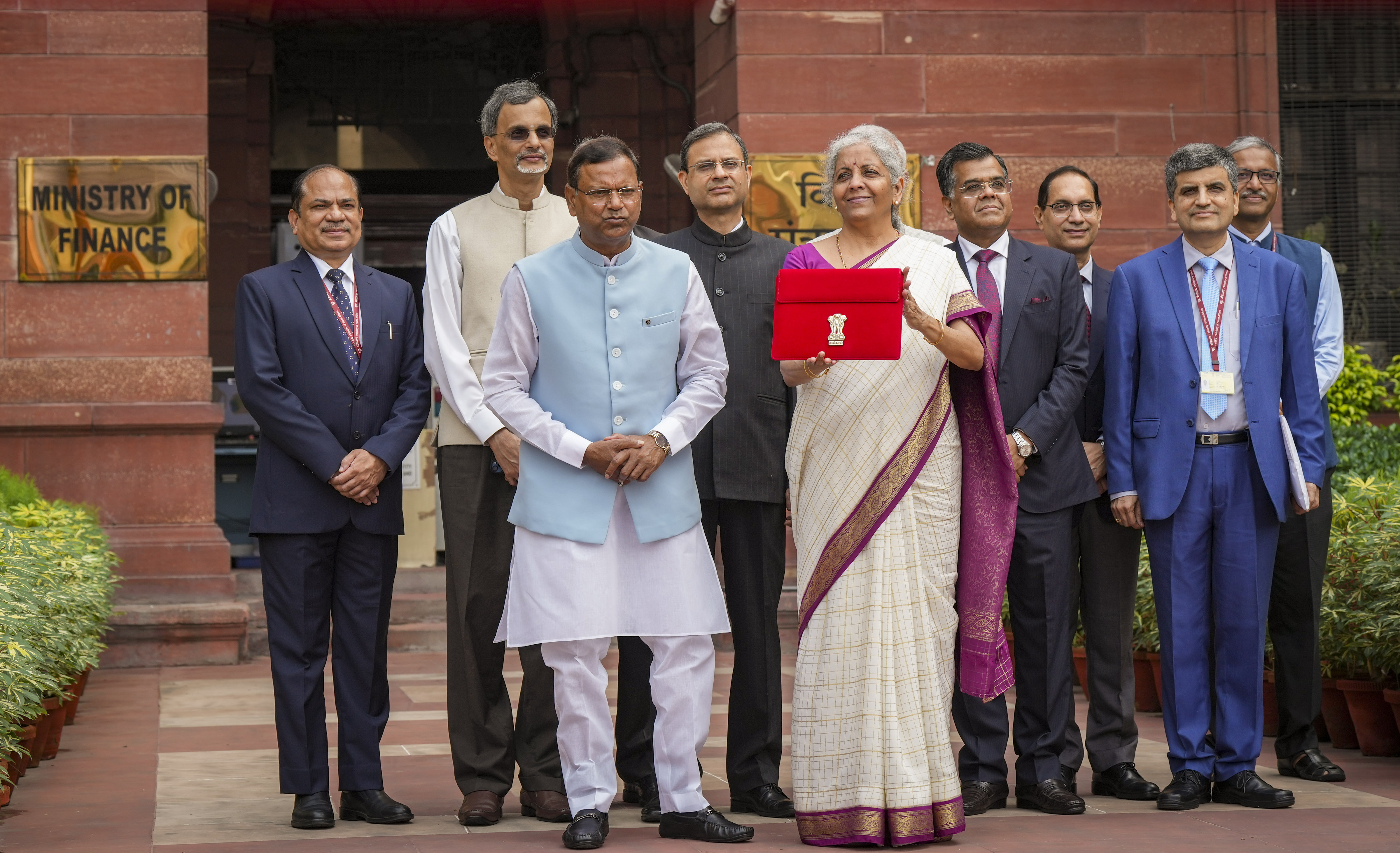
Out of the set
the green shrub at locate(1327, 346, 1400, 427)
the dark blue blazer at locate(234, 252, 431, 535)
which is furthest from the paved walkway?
the green shrub at locate(1327, 346, 1400, 427)

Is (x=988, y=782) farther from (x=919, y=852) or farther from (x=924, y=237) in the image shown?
(x=924, y=237)

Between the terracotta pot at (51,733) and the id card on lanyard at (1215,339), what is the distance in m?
4.09

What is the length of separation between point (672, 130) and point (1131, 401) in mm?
7593

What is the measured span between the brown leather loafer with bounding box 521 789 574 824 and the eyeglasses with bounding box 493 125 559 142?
79.3 inches

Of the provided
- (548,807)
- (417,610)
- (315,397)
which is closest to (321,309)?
(315,397)

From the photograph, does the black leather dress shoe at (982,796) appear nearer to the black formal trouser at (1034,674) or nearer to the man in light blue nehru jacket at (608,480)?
the black formal trouser at (1034,674)

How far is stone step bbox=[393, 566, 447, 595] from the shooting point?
1060 centimetres

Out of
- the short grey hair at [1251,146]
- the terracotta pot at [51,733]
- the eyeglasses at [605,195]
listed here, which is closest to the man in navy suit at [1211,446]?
the short grey hair at [1251,146]

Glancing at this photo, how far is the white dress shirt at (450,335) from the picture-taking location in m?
5.02

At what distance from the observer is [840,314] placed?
14.5 ft

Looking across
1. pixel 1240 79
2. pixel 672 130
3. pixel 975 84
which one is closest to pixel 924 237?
pixel 975 84

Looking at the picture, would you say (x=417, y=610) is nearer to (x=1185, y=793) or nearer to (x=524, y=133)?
(x=524, y=133)

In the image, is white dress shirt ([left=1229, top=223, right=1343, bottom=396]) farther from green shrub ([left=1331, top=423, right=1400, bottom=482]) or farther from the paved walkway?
green shrub ([left=1331, top=423, right=1400, bottom=482])

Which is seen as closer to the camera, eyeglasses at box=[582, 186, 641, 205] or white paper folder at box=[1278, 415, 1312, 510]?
eyeglasses at box=[582, 186, 641, 205]
